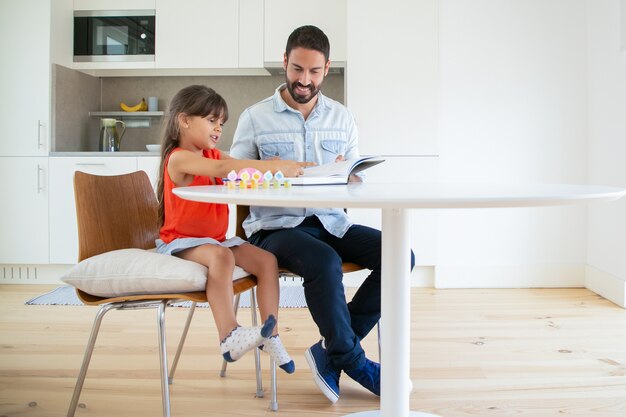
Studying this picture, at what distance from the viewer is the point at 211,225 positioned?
191 centimetres

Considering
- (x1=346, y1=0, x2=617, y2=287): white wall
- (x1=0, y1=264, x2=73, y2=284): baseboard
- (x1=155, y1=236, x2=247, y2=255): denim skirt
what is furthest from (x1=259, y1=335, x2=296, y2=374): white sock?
(x1=0, y1=264, x2=73, y2=284): baseboard

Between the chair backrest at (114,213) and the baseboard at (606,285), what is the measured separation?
247 cm

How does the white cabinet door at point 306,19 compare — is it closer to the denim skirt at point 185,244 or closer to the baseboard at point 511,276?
the baseboard at point 511,276

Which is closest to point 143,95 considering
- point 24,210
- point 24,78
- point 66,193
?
point 24,78

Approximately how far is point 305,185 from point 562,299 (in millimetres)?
2490

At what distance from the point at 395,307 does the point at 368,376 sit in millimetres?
529

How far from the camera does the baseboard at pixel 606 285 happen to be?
11.0 ft

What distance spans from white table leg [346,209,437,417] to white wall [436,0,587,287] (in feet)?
7.85

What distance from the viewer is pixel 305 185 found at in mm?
1562

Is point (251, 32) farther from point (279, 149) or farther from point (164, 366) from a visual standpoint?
point (164, 366)

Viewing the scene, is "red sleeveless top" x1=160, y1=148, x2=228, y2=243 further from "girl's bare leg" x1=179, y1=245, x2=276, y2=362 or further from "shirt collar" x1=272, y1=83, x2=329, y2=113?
"shirt collar" x1=272, y1=83, x2=329, y2=113

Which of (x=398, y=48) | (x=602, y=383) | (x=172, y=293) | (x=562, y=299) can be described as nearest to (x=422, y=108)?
(x=398, y=48)

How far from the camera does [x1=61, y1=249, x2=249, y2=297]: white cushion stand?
1592 millimetres

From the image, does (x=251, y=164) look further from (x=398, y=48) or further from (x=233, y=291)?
(x=398, y=48)
